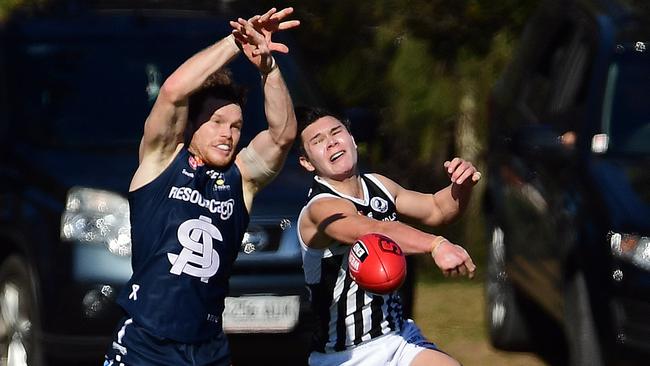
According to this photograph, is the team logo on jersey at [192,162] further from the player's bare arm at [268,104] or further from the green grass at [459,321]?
the green grass at [459,321]

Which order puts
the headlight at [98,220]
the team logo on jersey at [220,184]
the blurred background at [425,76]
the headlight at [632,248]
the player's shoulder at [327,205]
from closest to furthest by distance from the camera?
1. the team logo on jersey at [220,184]
2. the player's shoulder at [327,205]
3. the headlight at [632,248]
4. the headlight at [98,220]
5. the blurred background at [425,76]

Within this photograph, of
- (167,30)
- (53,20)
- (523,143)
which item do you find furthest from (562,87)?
(53,20)

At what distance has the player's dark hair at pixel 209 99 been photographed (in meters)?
5.81

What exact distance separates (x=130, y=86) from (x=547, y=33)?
251 centimetres

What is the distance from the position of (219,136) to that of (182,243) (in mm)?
384

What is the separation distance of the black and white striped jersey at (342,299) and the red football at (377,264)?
35 centimetres

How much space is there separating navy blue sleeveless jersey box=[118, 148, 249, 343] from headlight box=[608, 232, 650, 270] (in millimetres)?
2079

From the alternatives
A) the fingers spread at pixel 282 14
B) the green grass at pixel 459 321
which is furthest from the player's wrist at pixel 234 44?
the green grass at pixel 459 321

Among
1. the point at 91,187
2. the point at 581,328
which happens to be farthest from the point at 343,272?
the point at 91,187

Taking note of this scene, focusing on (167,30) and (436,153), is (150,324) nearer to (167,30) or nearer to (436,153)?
(167,30)

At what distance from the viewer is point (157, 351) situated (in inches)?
227

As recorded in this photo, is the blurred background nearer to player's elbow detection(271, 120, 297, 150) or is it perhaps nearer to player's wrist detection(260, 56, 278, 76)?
player's elbow detection(271, 120, 297, 150)

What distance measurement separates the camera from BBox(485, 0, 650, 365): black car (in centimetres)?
724

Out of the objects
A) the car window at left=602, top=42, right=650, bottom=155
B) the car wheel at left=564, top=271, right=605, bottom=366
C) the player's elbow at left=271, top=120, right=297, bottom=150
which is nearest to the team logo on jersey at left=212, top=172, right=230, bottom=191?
the player's elbow at left=271, top=120, right=297, bottom=150
